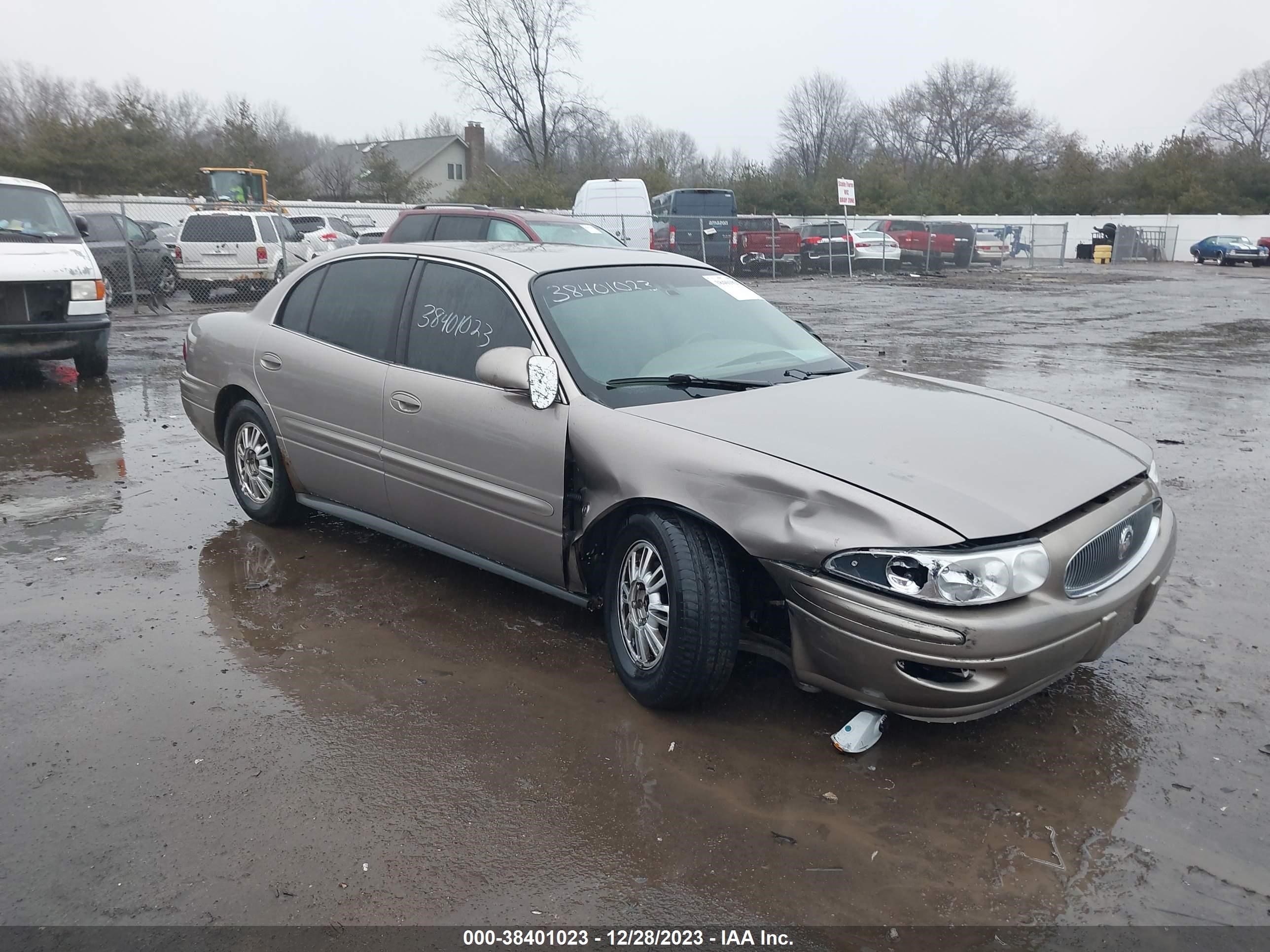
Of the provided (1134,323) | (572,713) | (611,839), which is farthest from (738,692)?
(1134,323)

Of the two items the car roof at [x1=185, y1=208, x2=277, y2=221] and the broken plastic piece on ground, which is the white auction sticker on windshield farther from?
the car roof at [x1=185, y1=208, x2=277, y2=221]

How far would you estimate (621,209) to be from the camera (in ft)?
80.7

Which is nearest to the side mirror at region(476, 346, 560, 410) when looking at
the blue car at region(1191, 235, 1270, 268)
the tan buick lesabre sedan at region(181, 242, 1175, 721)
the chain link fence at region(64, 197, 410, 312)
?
the tan buick lesabre sedan at region(181, 242, 1175, 721)

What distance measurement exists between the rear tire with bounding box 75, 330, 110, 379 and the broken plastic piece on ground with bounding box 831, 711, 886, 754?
383 inches

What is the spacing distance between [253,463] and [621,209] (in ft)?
65.9

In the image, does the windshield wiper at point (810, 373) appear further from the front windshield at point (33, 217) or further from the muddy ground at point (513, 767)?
the front windshield at point (33, 217)

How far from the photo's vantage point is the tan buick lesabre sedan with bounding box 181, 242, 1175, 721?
3.06m

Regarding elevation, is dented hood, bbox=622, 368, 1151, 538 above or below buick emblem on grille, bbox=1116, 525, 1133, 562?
Result: above

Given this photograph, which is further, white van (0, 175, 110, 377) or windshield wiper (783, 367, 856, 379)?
white van (0, 175, 110, 377)

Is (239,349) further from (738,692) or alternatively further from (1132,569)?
(1132,569)

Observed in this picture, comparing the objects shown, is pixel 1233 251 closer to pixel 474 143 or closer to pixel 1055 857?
pixel 1055 857

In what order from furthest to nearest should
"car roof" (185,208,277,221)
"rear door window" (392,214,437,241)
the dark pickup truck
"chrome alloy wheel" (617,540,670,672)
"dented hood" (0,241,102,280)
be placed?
the dark pickup truck, "car roof" (185,208,277,221), "rear door window" (392,214,437,241), "dented hood" (0,241,102,280), "chrome alloy wheel" (617,540,670,672)

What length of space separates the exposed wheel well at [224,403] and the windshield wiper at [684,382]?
2571 mm

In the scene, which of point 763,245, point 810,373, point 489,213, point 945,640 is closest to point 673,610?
point 945,640
